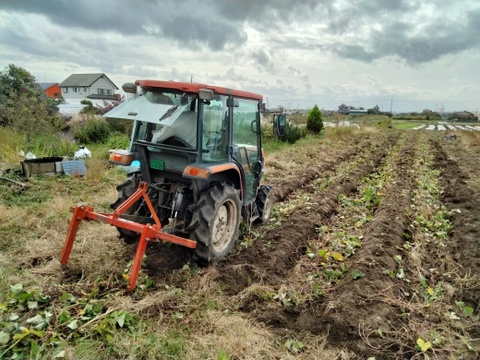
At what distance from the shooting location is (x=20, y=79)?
20719 millimetres

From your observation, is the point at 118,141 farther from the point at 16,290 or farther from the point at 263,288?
the point at 263,288

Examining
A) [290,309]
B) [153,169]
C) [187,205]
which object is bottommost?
[290,309]

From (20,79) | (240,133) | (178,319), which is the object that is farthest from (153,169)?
(20,79)

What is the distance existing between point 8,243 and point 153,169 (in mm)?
2430

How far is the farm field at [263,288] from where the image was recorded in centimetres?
314

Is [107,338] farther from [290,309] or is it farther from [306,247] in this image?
[306,247]

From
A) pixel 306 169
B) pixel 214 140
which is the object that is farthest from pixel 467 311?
pixel 306 169

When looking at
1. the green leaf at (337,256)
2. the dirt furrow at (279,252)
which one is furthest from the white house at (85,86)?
the green leaf at (337,256)

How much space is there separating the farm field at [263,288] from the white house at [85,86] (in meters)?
57.7

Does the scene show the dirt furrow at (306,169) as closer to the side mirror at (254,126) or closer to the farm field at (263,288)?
the farm field at (263,288)

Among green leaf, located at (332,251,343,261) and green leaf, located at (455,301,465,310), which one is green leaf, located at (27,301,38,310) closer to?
green leaf, located at (332,251,343,261)

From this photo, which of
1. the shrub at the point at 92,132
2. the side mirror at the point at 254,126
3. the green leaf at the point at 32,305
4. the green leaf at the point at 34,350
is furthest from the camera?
the shrub at the point at 92,132

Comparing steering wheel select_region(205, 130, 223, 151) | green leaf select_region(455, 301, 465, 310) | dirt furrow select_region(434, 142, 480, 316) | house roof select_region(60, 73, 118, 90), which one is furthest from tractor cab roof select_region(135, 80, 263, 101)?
house roof select_region(60, 73, 118, 90)

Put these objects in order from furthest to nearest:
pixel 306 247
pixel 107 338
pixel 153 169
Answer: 1. pixel 306 247
2. pixel 153 169
3. pixel 107 338
